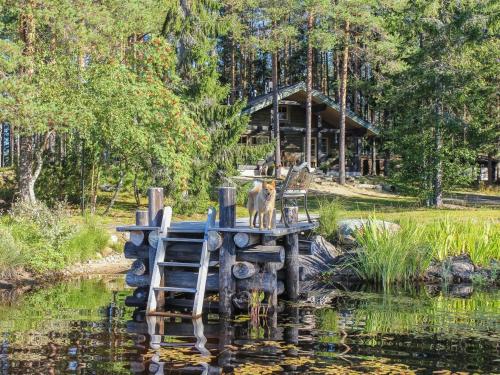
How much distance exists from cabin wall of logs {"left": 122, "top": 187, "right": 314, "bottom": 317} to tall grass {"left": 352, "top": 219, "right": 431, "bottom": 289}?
2.99m

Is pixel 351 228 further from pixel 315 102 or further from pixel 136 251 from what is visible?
pixel 315 102

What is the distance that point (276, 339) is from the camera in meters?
9.02

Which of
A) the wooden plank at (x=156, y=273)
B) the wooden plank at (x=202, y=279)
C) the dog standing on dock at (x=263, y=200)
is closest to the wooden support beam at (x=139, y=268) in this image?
the wooden plank at (x=156, y=273)

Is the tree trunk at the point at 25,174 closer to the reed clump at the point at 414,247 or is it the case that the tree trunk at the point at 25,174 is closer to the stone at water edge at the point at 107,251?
the stone at water edge at the point at 107,251

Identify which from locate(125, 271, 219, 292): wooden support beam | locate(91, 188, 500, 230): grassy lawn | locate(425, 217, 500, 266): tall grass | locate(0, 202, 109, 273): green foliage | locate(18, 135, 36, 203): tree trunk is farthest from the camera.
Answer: locate(91, 188, 500, 230): grassy lawn

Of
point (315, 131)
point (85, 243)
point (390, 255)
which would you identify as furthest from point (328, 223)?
point (315, 131)

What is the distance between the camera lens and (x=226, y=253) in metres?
11.0

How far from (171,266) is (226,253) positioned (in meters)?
1.03

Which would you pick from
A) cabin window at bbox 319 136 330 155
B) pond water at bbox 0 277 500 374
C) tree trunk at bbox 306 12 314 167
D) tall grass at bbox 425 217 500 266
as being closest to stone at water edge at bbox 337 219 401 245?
tall grass at bbox 425 217 500 266

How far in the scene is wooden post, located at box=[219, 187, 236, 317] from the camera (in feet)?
35.9

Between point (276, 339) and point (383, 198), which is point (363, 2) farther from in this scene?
point (276, 339)

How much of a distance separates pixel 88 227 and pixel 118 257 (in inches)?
45.6

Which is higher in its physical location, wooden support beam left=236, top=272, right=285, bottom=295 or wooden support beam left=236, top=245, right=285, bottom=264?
wooden support beam left=236, top=245, right=285, bottom=264

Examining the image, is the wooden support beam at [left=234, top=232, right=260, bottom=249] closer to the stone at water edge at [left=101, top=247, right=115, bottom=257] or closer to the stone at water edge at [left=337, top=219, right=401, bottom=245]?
the stone at water edge at [left=337, top=219, right=401, bottom=245]
